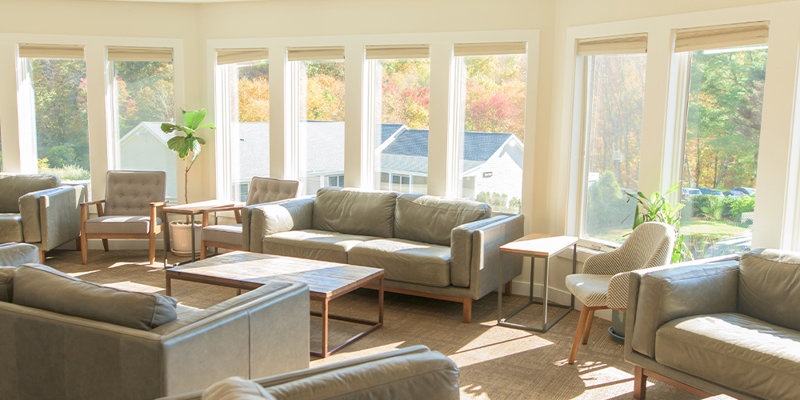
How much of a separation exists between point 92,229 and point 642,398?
16.8 ft

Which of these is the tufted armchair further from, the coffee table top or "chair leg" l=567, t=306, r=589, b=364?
"chair leg" l=567, t=306, r=589, b=364

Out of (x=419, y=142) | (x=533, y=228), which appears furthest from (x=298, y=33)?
(x=533, y=228)

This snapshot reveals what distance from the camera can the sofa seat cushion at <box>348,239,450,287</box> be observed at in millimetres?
4738

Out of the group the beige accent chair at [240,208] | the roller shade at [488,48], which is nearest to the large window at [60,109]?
the beige accent chair at [240,208]

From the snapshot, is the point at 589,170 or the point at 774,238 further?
the point at 589,170

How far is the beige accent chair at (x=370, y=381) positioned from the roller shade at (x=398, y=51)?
439 cm

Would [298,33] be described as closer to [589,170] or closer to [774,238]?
[589,170]

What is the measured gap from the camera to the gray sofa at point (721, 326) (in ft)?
9.45

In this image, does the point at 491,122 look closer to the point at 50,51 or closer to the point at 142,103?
the point at 142,103

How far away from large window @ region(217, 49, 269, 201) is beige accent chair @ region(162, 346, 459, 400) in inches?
211

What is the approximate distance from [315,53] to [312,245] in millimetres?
2129

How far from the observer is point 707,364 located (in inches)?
119

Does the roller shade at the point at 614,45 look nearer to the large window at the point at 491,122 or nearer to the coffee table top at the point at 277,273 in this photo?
the large window at the point at 491,122

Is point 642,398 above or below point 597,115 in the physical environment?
below
